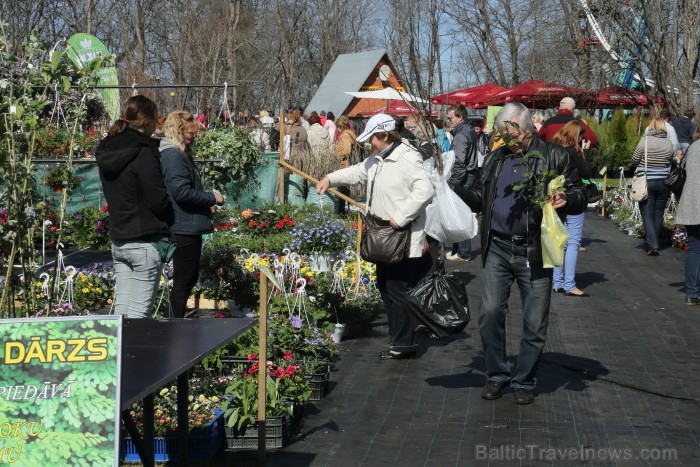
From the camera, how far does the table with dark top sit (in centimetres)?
355

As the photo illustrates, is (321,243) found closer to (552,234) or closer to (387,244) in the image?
(387,244)

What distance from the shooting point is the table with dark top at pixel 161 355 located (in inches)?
140

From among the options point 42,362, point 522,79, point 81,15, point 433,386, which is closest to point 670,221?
point 433,386

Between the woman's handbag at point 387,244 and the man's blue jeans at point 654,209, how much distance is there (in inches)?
271

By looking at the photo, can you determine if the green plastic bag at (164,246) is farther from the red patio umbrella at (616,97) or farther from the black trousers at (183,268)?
the red patio umbrella at (616,97)

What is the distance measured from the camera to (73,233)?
13.4 meters

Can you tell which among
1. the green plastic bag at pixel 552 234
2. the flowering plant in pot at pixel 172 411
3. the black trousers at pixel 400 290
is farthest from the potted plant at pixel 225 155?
the green plastic bag at pixel 552 234

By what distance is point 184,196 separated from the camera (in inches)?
278

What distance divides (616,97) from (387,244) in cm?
1818

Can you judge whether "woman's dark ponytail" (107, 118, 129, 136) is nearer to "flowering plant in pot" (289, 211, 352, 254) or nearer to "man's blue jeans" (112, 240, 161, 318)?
"man's blue jeans" (112, 240, 161, 318)

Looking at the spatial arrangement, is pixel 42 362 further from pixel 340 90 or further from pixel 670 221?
pixel 340 90

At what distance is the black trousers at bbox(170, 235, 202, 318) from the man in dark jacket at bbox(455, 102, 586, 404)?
2187 mm

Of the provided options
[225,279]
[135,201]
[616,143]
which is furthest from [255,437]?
[616,143]

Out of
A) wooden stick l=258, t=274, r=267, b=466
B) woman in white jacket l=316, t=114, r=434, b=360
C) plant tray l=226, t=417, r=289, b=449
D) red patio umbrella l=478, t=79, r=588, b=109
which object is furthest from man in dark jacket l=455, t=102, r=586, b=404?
red patio umbrella l=478, t=79, r=588, b=109
